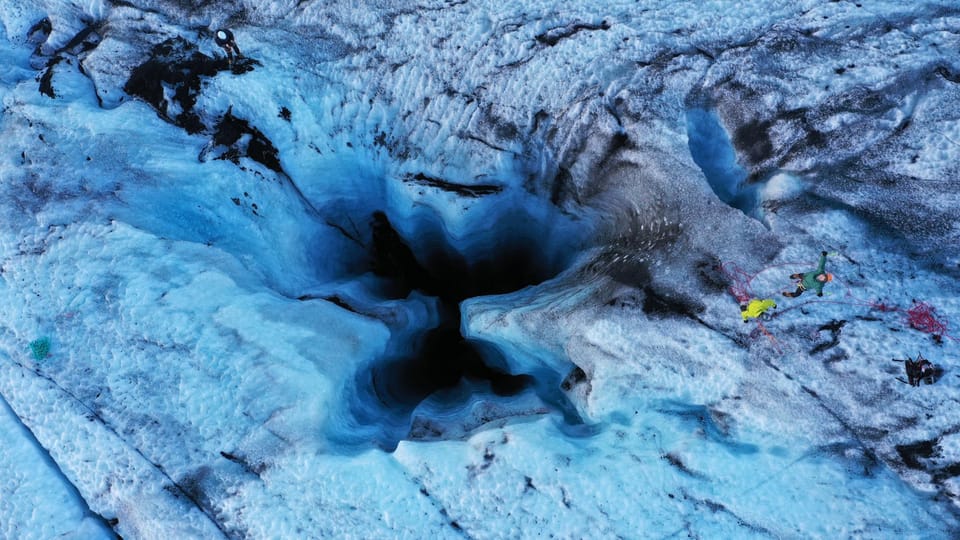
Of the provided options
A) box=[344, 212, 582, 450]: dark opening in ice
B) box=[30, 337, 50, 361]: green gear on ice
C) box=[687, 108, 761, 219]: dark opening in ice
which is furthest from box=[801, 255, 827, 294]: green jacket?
box=[30, 337, 50, 361]: green gear on ice

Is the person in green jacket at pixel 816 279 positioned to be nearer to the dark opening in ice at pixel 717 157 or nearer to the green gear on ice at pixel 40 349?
the dark opening in ice at pixel 717 157

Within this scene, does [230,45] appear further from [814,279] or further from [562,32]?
[814,279]

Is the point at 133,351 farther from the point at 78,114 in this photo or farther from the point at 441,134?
the point at 441,134

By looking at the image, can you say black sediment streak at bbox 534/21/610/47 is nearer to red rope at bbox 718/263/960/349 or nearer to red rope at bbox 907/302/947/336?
red rope at bbox 718/263/960/349

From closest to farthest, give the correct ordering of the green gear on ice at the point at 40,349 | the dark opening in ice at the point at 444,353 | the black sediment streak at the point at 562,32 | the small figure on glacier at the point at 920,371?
1. the small figure on glacier at the point at 920,371
2. the green gear on ice at the point at 40,349
3. the black sediment streak at the point at 562,32
4. the dark opening in ice at the point at 444,353

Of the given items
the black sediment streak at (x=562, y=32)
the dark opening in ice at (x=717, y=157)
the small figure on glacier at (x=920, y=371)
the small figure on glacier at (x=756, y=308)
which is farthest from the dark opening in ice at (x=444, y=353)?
the small figure on glacier at (x=920, y=371)

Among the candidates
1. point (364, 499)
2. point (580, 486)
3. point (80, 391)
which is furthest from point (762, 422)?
point (80, 391)
